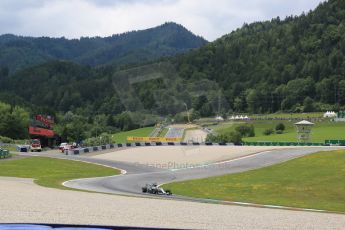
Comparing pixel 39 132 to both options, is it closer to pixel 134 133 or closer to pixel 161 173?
A: pixel 134 133

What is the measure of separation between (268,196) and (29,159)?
4079 cm

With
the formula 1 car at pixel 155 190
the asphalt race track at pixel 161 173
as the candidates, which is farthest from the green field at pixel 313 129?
the formula 1 car at pixel 155 190

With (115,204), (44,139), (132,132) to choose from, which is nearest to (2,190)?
(115,204)

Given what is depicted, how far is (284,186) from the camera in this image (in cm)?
4278

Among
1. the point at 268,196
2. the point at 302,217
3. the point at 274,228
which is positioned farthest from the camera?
the point at 268,196

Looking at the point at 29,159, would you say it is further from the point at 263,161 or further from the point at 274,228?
the point at 274,228

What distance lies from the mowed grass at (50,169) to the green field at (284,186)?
1312 centimetres

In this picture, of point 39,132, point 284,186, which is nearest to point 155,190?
point 284,186

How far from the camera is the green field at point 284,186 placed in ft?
118

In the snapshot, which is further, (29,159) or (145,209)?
(29,159)

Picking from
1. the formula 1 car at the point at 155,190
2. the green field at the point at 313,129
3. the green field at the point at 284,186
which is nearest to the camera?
the green field at the point at 284,186

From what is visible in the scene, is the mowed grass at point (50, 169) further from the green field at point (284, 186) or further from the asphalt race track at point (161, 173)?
the green field at point (284, 186)

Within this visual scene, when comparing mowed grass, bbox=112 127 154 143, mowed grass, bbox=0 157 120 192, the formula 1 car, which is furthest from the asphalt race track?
mowed grass, bbox=112 127 154 143

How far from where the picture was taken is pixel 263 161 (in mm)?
65500
